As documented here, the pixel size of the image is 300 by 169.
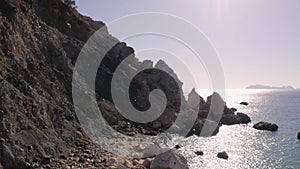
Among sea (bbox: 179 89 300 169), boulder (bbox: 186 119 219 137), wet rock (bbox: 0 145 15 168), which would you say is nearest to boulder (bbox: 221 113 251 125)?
sea (bbox: 179 89 300 169)

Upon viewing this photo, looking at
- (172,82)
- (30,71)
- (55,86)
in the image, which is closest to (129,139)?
(55,86)

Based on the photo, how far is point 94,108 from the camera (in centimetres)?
4116

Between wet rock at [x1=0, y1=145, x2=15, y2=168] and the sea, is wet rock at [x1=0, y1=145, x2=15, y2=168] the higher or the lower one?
the higher one

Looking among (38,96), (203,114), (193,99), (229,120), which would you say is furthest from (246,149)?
(193,99)

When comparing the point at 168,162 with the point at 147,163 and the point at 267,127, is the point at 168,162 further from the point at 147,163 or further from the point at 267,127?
the point at 267,127

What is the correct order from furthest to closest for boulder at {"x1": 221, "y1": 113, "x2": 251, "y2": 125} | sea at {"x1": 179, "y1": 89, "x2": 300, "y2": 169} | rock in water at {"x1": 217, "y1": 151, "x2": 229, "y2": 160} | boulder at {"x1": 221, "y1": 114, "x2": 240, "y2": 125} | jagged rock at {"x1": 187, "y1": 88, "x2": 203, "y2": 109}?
jagged rock at {"x1": 187, "y1": 88, "x2": 203, "y2": 109}
boulder at {"x1": 221, "y1": 113, "x2": 251, "y2": 125}
boulder at {"x1": 221, "y1": 114, "x2": 240, "y2": 125}
rock in water at {"x1": 217, "y1": 151, "x2": 229, "y2": 160}
sea at {"x1": 179, "y1": 89, "x2": 300, "y2": 169}

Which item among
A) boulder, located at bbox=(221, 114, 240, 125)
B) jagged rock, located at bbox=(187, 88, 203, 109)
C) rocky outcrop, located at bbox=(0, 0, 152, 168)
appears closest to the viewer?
rocky outcrop, located at bbox=(0, 0, 152, 168)

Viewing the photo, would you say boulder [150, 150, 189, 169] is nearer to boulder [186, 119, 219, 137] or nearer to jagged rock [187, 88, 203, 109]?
boulder [186, 119, 219, 137]

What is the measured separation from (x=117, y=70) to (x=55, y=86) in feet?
63.6

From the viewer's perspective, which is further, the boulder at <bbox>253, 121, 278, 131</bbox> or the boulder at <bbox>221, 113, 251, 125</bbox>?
the boulder at <bbox>221, 113, 251, 125</bbox>

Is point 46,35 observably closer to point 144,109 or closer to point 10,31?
point 10,31

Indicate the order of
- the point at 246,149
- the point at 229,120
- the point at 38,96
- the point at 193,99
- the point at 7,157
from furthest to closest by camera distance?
the point at 193,99
the point at 229,120
the point at 246,149
the point at 38,96
the point at 7,157

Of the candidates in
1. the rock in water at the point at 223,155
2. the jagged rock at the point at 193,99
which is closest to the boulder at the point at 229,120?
the jagged rock at the point at 193,99

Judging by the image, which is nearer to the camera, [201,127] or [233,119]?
[201,127]
